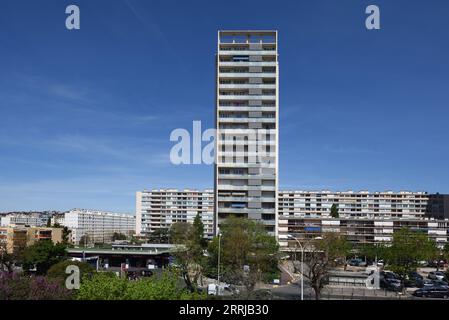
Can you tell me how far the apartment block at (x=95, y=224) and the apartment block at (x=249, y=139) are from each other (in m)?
75.3

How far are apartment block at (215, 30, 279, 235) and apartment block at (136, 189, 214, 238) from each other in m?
58.3

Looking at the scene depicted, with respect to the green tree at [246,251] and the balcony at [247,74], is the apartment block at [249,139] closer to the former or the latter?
the balcony at [247,74]

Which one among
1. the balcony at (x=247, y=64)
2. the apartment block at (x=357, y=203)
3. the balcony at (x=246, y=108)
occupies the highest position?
the balcony at (x=247, y=64)

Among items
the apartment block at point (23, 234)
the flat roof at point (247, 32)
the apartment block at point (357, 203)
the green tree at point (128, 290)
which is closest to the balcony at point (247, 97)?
the flat roof at point (247, 32)

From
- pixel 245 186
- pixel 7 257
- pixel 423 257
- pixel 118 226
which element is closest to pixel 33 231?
pixel 7 257

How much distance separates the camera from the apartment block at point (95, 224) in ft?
418

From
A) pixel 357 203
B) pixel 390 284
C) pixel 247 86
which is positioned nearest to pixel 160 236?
pixel 357 203

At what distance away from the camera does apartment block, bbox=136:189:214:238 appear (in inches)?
4360

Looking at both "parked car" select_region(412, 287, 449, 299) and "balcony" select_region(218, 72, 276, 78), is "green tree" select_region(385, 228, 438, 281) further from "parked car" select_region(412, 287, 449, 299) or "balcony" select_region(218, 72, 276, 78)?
"balcony" select_region(218, 72, 276, 78)

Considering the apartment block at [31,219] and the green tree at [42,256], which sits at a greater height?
the green tree at [42,256]

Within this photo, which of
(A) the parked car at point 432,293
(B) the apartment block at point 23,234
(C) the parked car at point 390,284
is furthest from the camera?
(B) the apartment block at point 23,234

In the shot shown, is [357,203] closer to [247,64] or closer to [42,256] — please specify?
[247,64]

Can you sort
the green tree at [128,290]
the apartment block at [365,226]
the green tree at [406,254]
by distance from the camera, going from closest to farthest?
the green tree at [128,290] < the green tree at [406,254] < the apartment block at [365,226]
